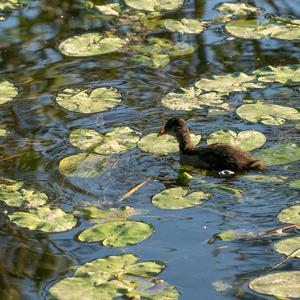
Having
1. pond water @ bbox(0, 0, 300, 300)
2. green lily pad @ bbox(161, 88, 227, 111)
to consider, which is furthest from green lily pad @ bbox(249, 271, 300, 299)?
green lily pad @ bbox(161, 88, 227, 111)

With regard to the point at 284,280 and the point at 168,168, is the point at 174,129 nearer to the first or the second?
the point at 168,168

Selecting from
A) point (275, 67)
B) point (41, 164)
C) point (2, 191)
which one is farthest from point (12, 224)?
point (275, 67)

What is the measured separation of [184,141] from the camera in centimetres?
940

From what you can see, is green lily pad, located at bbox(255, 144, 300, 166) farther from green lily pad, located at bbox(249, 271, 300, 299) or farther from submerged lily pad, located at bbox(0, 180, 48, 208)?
green lily pad, located at bbox(249, 271, 300, 299)

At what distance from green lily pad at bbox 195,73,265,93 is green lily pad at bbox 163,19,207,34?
59.4 inches

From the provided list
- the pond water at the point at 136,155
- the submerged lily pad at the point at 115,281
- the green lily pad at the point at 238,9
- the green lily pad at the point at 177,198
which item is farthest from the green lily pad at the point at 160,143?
the green lily pad at the point at 238,9

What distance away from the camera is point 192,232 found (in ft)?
25.3

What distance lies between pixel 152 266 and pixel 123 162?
211cm

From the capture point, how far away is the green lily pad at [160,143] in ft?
30.4

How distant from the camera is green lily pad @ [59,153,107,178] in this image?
891 centimetres

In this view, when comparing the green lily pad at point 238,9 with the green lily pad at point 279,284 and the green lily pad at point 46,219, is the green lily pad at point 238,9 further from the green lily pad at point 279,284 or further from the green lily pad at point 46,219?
the green lily pad at point 279,284

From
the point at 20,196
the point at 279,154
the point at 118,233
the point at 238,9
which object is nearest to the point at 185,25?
the point at 238,9

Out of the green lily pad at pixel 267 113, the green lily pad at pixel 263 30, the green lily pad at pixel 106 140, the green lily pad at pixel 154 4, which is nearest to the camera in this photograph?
the green lily pad at pixel 106 140

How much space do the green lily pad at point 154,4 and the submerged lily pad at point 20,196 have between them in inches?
180
